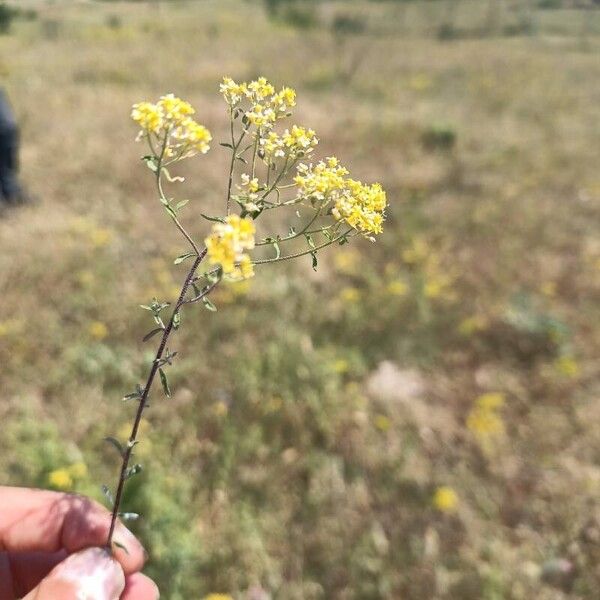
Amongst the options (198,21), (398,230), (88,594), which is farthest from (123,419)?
(198,21)

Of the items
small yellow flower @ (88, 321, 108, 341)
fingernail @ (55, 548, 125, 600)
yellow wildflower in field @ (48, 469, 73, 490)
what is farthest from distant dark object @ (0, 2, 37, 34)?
fingernail @ (55, 548, 125, 600)

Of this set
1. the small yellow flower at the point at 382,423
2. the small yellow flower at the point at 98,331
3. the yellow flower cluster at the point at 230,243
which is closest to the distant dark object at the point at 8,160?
the small yellow flower at the point at 98,331

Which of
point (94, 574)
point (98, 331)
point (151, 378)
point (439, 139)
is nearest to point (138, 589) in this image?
point (94, 574)

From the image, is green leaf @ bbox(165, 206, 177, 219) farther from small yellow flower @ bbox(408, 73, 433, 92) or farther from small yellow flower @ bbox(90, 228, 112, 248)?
small yellow flower @ bbox(408, 73, 433, 92)

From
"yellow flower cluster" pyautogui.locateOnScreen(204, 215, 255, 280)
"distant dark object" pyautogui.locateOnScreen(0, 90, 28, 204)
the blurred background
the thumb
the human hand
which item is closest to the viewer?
"yellow flower cluster" pyautogui.locateOnScreen(204, 215, 255, 280)

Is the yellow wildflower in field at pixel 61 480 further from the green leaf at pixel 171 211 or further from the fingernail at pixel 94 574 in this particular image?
the green leaf at pixel 171 211

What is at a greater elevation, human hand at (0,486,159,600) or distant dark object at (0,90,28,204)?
human hand at (0,486,159,600)
